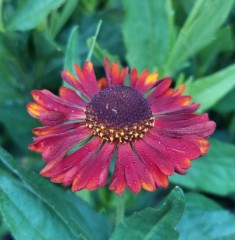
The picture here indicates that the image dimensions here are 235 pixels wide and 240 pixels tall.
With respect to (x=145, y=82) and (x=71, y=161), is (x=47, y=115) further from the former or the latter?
(x=145, y=82)

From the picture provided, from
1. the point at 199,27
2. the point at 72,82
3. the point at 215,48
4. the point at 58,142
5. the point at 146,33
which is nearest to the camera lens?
the point at 58,142

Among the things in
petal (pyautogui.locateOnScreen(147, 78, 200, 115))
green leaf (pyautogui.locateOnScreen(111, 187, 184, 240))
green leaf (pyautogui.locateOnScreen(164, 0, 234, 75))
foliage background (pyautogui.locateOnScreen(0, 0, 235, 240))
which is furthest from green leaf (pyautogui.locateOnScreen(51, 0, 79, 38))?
green leaf (pyautogui.locateOnScreen(111, 187, 184, 240))

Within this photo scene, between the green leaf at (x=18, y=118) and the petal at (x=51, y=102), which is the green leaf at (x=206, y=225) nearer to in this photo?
the petal at (x=51, y=102)

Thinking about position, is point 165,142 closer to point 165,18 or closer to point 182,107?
point 182,107

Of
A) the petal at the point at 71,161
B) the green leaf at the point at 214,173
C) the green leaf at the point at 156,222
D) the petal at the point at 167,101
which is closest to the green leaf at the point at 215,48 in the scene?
the green leaf at the point at 214,173

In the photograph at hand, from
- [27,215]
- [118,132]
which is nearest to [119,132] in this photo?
[118,132]

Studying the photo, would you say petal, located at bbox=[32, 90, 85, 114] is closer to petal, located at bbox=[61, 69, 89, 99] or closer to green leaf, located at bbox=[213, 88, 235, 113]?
petal, located at bbox=[61, 69, 89, 99]

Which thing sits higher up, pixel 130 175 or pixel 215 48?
pixel 130 175
